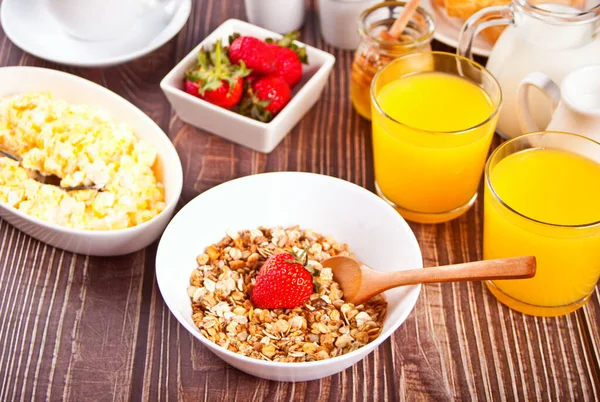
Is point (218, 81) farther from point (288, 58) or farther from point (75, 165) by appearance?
point (75, 165)

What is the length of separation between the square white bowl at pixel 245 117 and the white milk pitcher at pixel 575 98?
1.40ft

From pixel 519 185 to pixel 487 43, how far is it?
54 cm

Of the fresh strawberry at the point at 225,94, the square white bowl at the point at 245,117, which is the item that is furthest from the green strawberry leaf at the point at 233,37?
the fresh strawberry at the point at 225,94

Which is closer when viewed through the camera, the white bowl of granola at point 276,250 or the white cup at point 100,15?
the white bowl of granola at point 276,250

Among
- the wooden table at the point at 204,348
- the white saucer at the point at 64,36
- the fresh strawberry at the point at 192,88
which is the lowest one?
the wooden table at the point at 204,348

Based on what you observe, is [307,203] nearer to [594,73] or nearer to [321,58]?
[321,58]

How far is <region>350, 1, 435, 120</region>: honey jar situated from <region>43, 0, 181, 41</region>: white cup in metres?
0.52

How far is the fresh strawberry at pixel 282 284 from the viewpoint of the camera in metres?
0.97

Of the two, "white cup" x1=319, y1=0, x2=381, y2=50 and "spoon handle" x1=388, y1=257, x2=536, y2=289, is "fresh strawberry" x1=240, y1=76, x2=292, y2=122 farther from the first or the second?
"spoon handle" x1=388, y1=257, x2=536, y2=289

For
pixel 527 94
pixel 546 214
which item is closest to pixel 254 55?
pixel 527 94

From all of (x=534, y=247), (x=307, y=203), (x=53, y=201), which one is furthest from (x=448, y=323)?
(x=53, y=201)

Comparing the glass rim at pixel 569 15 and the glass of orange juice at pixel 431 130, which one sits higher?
the glass rim at pixel 569 15

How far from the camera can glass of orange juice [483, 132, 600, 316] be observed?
0.95 m

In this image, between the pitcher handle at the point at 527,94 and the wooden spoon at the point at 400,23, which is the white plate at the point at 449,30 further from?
the pitcher handle at the point at 527,94
